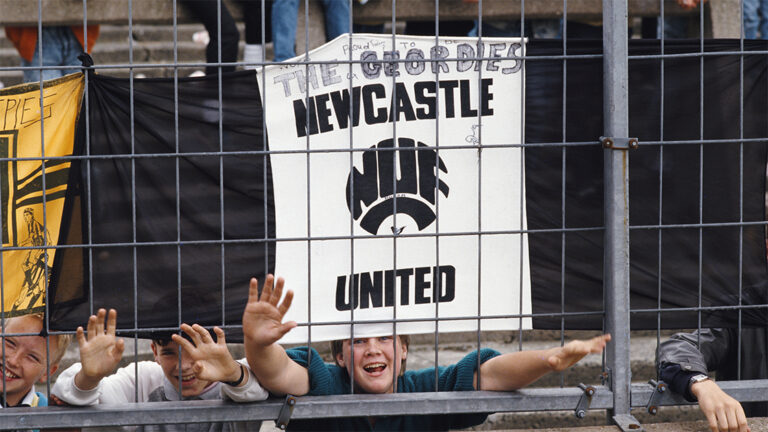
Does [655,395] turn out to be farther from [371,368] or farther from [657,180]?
[371,368]

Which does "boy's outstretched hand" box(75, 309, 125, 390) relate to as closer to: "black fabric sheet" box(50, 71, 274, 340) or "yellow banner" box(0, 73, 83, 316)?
"black fabric sheet" box(50, 71, 274, 340)

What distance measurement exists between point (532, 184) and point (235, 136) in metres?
1.05

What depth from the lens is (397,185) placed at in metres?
3.11

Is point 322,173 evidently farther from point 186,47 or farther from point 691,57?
point 186,47

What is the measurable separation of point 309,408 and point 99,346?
0.72 meters

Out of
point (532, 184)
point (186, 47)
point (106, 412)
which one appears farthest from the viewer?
point (186, 47)

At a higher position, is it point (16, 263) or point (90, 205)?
point (90, 205)

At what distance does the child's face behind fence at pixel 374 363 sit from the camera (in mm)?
3174

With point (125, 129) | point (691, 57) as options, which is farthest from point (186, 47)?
point (691, 57)

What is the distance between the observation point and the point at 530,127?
319cm

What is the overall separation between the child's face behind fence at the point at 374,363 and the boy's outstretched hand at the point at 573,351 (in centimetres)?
58

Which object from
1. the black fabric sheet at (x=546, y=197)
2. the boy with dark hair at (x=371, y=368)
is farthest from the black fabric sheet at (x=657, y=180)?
the boy with dark hair at (x=371, y=368)

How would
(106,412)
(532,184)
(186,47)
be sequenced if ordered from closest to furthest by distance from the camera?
(106,412), (532,184), (186,47)

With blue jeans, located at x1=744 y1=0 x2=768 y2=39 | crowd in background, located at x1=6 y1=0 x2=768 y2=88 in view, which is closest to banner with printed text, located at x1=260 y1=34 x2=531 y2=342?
crowd in background, located at x1=6 y1=0 x2=768 y2=88
